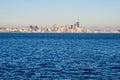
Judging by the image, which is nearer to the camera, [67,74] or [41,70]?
[67,74]

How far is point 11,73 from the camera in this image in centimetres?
4616

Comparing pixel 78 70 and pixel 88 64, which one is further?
pixel 88 64

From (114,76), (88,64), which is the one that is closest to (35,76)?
(114,76)

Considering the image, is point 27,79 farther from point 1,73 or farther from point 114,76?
point 114,76

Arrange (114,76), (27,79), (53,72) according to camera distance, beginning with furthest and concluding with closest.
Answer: (53,72) < (114,76) < (27,79)

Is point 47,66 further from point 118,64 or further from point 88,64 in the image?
point 118,64

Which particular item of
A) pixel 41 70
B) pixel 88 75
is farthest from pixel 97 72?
pixel 41 70

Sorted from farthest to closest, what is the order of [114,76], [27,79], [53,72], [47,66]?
[47,66], [53,72], [114,76], [27,79]

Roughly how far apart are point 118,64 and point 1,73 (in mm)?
19433

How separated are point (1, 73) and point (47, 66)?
32.8ft

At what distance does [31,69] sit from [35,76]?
6.79 metres

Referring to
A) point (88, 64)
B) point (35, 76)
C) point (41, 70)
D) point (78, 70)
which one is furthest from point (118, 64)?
point (35, 76)

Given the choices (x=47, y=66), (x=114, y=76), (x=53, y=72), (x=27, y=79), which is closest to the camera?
(x=27, y=79)

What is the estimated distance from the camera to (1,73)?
45.9 meters
